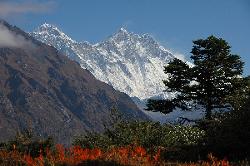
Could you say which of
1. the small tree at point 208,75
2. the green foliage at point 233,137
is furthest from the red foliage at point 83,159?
the small tree at point 208,75

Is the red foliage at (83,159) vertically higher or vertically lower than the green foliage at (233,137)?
lower

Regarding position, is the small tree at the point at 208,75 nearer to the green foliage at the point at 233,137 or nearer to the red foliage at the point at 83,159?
the green foliage at the point at 233,137

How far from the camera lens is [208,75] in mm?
46250

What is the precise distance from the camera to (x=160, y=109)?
4966 cm

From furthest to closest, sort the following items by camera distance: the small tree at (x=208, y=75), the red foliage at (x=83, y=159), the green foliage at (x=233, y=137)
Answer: the small tree at (x=208, y=75) < the green foliage at (x=233, y=137) < the red foliage at (x=83, y=159)

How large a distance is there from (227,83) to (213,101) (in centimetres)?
247

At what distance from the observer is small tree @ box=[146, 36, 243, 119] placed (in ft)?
150

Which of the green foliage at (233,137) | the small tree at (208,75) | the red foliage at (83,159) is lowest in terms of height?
the red foliage at (83,159)

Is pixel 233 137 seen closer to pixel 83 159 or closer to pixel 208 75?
pixel 83 159

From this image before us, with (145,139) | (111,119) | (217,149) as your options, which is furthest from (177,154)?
(111,119)

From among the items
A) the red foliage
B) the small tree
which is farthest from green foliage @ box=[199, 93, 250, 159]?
the small tree

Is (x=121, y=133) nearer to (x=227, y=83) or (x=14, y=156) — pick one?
(x=14, y=156)

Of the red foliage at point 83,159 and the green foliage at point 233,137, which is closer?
the red foliage at point 83,159

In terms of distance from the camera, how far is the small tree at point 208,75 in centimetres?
4566
